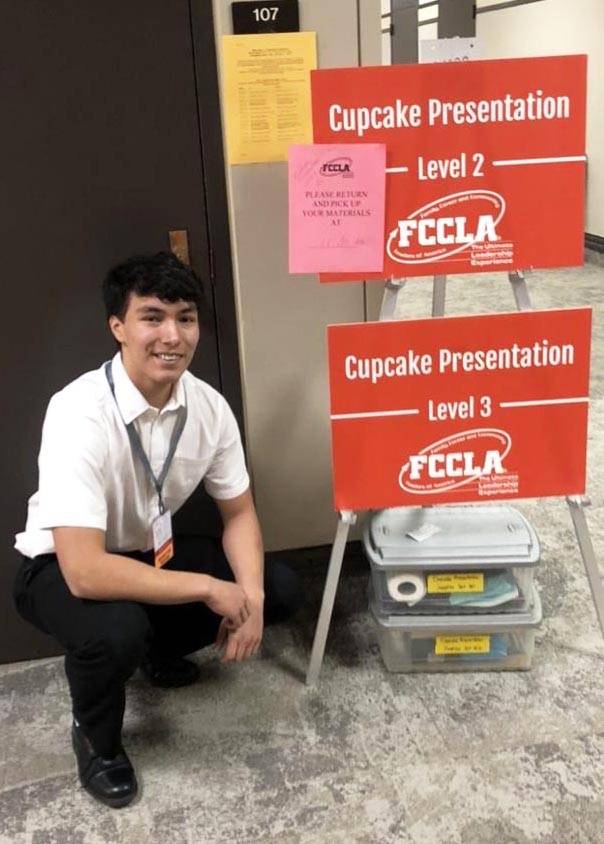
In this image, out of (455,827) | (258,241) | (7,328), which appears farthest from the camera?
(258,241)

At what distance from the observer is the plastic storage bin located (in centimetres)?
189

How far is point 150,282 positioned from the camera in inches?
62.7

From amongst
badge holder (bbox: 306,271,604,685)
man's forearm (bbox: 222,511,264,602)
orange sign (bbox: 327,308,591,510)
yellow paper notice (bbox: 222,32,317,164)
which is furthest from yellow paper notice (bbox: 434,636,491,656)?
yellow paper notice (bbox: 222,32,317,164)

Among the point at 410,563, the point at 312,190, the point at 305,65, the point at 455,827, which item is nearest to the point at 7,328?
the point at 312,190

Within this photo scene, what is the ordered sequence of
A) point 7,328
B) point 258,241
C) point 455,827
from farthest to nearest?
point 258,241, point 7,328, point 455,827

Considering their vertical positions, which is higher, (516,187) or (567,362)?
(516,187)

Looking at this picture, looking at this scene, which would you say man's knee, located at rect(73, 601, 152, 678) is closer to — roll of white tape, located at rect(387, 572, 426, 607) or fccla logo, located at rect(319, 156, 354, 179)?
roll of white tape, located at rect(387, 572, 426, 607)

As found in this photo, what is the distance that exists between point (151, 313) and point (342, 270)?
1.33 ft

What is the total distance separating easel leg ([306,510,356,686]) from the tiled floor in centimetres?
6

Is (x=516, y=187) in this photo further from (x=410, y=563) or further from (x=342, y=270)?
(x=410, y=563)

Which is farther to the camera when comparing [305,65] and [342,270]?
[305,65]

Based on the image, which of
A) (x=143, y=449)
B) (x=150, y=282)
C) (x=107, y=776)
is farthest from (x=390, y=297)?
(x=107, y=776)

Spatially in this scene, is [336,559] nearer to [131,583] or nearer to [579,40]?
[131,583]

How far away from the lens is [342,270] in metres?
1.70
